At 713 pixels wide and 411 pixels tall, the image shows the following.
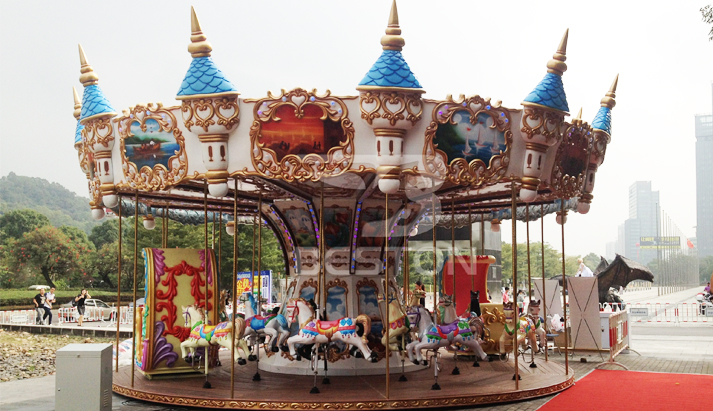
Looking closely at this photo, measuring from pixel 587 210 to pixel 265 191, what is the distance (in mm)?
5639

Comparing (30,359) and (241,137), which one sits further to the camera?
(30,359)

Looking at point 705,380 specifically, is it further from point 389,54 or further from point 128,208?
point 128,208

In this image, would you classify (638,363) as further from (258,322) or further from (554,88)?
(258,322)

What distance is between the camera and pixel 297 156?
28.9 ft

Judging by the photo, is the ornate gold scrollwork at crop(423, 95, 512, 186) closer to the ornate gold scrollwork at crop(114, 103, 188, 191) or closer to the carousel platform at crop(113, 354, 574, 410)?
the carousel platform at crop(113, 354, 574, 410)

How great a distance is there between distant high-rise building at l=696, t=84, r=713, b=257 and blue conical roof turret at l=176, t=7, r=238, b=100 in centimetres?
12891

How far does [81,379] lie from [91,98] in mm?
4526

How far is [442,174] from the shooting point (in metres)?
9.09

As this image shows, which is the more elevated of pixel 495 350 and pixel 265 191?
pixel 265 191

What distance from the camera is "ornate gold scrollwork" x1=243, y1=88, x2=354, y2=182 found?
8.66 metres

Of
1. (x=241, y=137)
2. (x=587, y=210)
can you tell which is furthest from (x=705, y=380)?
(x=241, y=137)

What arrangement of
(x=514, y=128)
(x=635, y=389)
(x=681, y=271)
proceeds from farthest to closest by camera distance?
1. (x=681, y=271)
2. (x=635, y=389)
3. (x=514, y=128)

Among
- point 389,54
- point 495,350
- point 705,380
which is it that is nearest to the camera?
point 389,54

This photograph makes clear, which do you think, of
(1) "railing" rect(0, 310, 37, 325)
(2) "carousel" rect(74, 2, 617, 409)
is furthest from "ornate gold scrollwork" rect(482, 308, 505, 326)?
(1) "railing" rect(0, 310, 37, 325)
